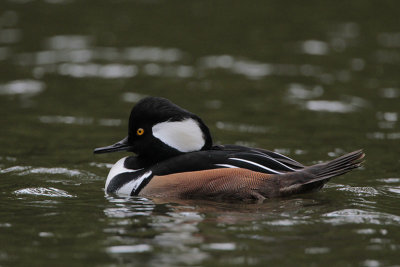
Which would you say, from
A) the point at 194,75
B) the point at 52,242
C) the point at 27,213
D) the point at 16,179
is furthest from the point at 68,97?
the point at 52,242

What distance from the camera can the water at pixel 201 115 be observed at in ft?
22.6

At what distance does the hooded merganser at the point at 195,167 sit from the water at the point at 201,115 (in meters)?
0.20

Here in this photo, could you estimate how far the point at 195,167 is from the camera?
27.7 ft

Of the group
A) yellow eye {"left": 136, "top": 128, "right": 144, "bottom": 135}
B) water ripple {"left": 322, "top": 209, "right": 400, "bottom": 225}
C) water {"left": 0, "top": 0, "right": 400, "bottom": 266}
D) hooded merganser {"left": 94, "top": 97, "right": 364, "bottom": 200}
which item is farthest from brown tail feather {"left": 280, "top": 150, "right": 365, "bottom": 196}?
yellow eye {"left": 136, "top": 128, "right": 144, "bottom": 135}

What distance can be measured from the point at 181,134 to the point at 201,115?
455cm

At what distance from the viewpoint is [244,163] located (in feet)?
27.7

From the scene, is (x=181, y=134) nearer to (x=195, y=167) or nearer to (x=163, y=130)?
(x=163, y=130)

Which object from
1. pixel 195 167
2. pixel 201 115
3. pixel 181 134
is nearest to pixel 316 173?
pixel 195 167

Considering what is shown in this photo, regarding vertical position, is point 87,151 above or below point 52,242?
above

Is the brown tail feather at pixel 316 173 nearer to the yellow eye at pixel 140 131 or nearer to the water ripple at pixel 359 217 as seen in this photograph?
the water ripple at pixel 359 217

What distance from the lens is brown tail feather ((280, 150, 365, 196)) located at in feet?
27.4

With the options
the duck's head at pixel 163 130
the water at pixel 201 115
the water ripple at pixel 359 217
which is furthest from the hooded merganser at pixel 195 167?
the water ripple at pixel 359 217

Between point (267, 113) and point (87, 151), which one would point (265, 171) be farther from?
point (267, 113)

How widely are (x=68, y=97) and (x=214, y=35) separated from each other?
216 inches
